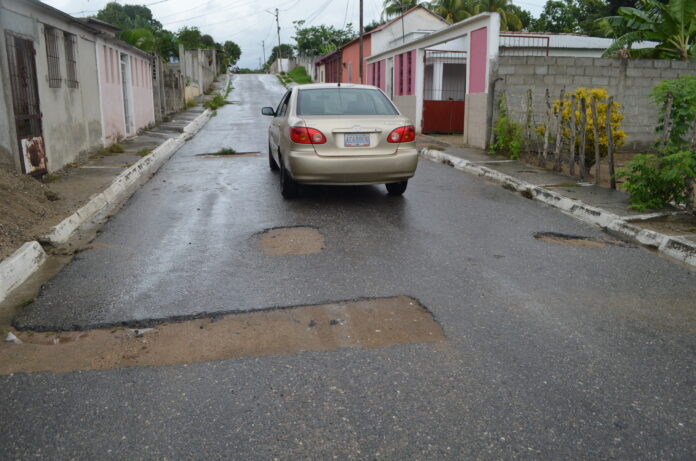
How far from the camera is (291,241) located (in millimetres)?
6262

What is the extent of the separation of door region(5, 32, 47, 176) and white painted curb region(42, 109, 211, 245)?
124cm

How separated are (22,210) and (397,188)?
16.3ft

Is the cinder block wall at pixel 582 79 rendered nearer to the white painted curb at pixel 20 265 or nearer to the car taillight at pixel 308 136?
the car taillight at pixel 308 136

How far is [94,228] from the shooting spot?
7109 mm

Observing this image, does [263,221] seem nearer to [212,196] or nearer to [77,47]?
[212,196]

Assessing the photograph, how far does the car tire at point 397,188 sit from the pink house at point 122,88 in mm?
8534

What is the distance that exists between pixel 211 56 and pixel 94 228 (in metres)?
65.1

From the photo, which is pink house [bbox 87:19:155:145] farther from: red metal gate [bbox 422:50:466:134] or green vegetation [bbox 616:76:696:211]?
green vegetation [bbox 616:76:696:211]

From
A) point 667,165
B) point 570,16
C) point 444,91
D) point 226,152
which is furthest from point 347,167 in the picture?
point 570,16

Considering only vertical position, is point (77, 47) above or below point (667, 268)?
above

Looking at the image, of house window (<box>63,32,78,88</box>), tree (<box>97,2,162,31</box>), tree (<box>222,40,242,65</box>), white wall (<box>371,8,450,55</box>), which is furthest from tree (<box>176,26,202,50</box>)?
house window (<box>63,32,78,88</box>)

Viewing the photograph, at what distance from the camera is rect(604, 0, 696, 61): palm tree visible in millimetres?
16172

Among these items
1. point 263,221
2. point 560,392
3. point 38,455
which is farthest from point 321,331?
point 263,221

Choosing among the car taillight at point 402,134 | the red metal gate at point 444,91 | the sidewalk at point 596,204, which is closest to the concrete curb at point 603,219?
the sidewalk at point 596,204
